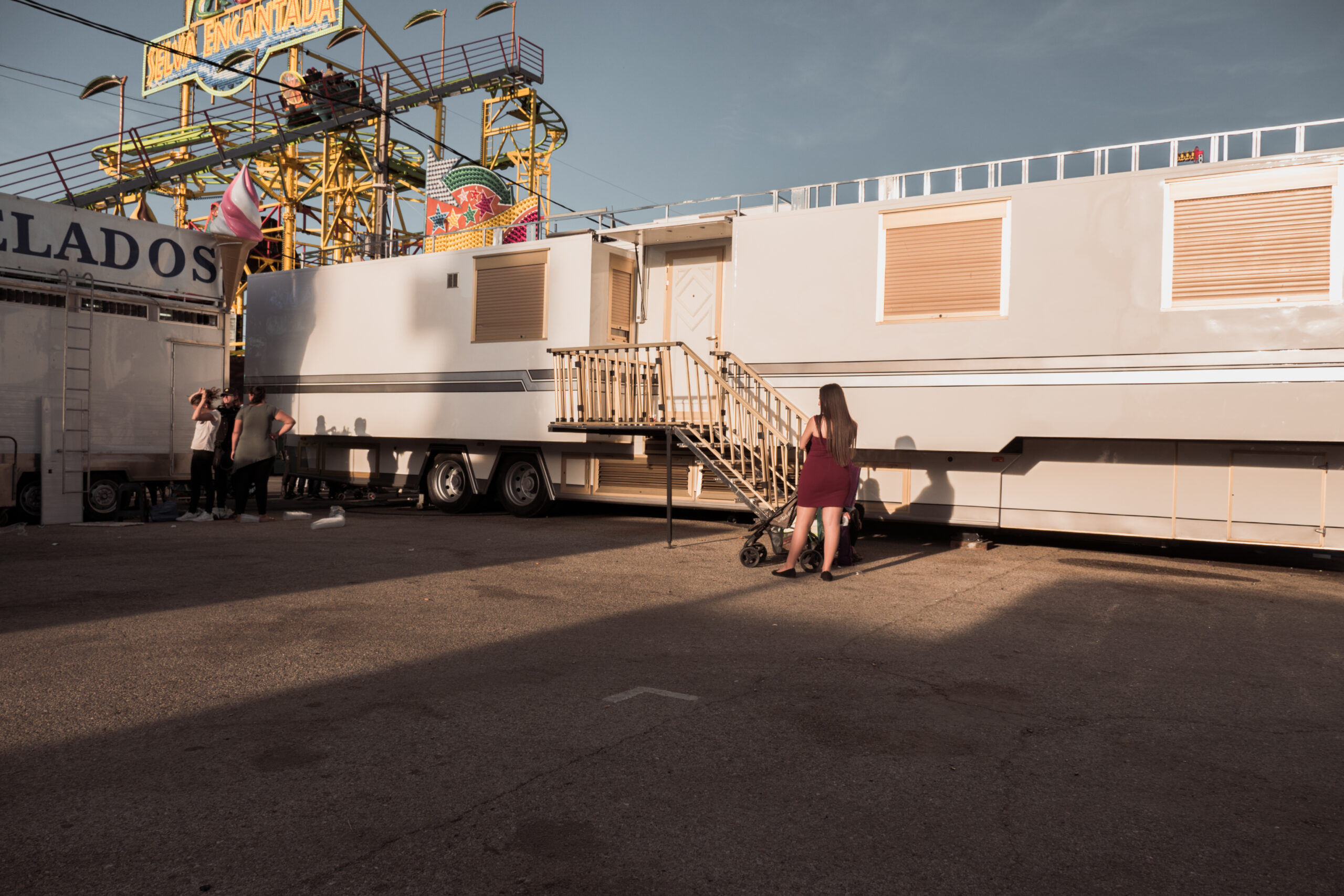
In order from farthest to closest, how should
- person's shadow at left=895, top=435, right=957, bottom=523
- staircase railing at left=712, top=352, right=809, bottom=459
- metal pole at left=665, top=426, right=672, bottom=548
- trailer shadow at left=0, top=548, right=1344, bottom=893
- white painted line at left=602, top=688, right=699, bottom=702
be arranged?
staircase railing at left=712, top=352, right=809, bottom=459, person's shadow at left=895, top=435, right=957, bottom=523, metal pole at left=665, top=426, right=672, bottom=548, white painted line at left=602, top=688, right=699, bottom=702, trailer shadow at left=0, top=548, right=1344, bottom=893

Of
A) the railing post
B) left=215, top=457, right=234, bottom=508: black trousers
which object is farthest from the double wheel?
the railing post

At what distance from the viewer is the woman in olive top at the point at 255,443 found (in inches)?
452

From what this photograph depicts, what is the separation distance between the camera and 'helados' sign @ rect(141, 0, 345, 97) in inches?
977

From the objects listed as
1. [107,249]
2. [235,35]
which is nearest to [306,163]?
[235,35]

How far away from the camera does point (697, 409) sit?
1111 cm

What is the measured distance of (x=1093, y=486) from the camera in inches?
370

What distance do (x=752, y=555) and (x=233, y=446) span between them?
6936mm

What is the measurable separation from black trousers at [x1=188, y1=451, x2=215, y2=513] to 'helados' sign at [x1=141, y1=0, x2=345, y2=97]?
54.6ft

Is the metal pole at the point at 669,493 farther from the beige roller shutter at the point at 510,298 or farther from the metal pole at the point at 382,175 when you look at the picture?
the metal pole at the point at 382,175

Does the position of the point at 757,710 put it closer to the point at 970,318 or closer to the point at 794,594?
the point at 794,594

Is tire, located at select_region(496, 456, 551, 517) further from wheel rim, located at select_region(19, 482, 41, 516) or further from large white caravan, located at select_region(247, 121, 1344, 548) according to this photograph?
wheel rim, located at select_region(19, 482, 41, 516)

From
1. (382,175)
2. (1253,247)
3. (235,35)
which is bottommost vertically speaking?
(1253,247)

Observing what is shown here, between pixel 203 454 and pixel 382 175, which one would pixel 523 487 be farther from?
pixel 382 175

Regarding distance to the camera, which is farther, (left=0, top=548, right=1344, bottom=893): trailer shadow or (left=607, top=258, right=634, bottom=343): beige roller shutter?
(left=607, top=258, right=634, bottom=343): beige roller shutter
